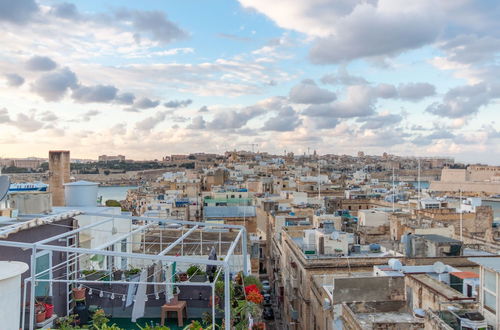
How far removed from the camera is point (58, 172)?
722 inches

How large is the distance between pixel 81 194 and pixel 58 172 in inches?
188

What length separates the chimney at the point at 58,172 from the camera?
18.1 m

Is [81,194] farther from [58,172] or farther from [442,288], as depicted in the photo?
[442,288]

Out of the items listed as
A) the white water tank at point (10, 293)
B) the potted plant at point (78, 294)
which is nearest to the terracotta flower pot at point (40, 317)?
the potted plant at point (78, 294)

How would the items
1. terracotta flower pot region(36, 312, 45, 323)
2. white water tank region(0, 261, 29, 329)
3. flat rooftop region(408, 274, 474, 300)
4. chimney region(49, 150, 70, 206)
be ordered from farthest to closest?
chimney region(49, 150, 70, 206) → flat rooftop region(408, 274, 474, 300) → terracotta flower pot region(36, 312, 45, 323) → white water tank region(0, 261, 29, 329)

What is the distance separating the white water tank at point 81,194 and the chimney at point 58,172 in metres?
4.11

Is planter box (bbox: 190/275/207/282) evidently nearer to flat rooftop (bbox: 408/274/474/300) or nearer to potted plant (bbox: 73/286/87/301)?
potted plant (bbox: 73/286/87/301)

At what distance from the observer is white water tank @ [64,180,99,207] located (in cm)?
1412

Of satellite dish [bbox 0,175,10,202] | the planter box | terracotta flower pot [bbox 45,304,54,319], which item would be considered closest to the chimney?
satellite dish [bbox 0,175,10,202]

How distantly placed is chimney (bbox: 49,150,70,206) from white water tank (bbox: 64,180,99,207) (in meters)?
4.11

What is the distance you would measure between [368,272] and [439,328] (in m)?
9.20

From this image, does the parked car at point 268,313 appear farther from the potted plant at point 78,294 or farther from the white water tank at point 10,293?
the white water tank at point 10,293

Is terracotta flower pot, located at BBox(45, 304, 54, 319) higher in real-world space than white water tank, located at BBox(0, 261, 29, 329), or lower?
lower

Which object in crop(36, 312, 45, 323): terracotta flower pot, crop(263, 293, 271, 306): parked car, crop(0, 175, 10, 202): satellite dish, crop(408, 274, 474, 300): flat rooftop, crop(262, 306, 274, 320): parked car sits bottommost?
crop(262, 306, 274, 320): parked car
